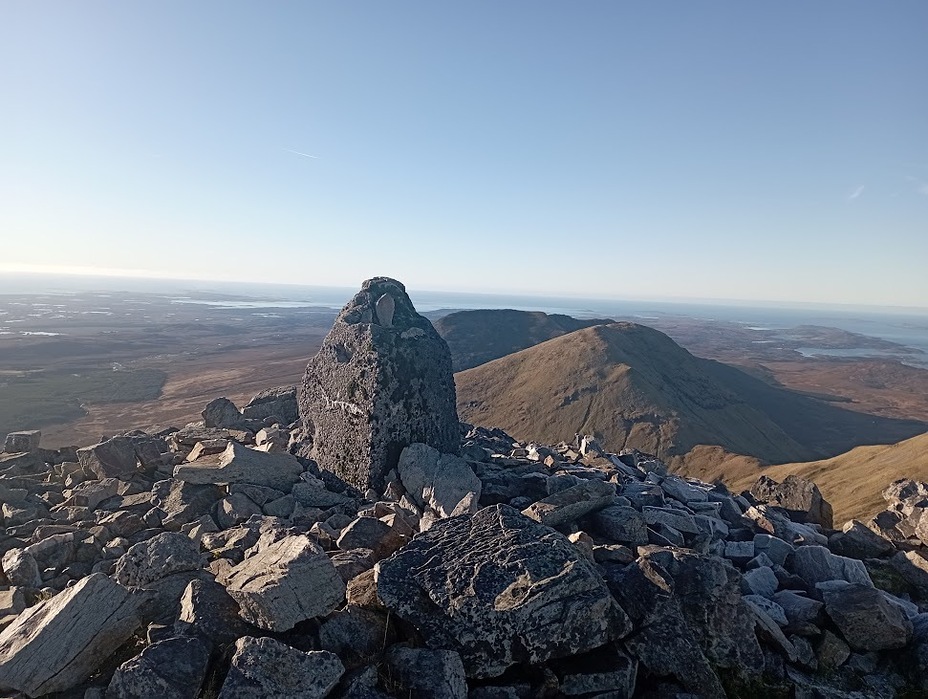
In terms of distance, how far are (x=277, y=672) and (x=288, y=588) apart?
79 cm

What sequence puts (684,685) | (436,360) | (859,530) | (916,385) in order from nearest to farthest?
(684,685)
(859,530)
(436,360)
(916,385)

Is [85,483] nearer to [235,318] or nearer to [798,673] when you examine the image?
[798,673]

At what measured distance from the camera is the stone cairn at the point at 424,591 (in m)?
4.39

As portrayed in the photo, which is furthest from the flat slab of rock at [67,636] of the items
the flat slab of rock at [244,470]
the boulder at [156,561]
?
the flat slab of rock at [244,470]

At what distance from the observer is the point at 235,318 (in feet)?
600

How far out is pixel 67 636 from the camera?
4410mm

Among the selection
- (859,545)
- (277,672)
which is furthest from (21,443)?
(859,545)

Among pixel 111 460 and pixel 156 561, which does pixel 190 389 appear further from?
pixel 156 561

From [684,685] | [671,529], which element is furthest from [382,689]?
[671,529]

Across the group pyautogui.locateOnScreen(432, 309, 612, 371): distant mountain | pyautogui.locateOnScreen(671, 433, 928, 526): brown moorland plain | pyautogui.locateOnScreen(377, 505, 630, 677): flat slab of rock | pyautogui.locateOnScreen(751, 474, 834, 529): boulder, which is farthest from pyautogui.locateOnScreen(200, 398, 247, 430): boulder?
pyautogui.locateOnScreen(432, 309, 612, 371): distant mountain

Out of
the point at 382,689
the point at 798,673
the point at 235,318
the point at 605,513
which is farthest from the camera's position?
the point at 235,318

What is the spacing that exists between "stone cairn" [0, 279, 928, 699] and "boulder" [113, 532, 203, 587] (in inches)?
0.7

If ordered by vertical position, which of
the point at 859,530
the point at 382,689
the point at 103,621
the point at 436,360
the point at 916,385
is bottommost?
the point at 916,385

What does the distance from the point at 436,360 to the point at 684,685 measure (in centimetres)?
725
